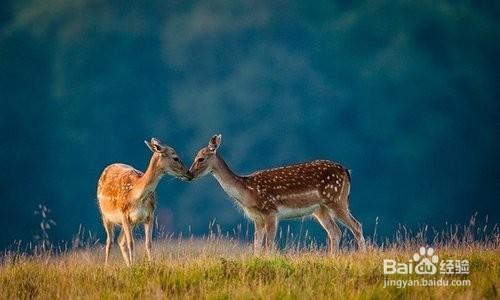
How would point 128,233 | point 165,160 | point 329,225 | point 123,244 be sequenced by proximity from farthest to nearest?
1. point 329,225
2. point 123,244
3. point 165,160
4. point 128,233

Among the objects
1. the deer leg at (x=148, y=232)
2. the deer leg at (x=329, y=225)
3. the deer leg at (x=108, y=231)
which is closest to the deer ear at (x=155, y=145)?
the deer leg at (x=148, y=232)

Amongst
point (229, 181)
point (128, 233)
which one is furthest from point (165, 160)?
point (229, 181)

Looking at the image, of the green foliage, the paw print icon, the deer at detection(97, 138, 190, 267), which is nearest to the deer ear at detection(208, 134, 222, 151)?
the deer at detection(97, 138, 190, 267)

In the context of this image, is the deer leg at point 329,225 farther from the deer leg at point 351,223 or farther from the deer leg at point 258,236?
the deer leg at point 258,236

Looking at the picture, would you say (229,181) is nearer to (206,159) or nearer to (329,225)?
(206,159)

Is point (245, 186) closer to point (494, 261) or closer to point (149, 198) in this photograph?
point (149, 198)

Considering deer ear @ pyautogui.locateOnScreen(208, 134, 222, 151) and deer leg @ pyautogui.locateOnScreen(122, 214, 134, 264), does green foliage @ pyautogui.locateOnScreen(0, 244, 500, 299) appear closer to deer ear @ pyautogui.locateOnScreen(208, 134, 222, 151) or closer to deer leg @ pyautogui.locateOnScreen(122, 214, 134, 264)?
deer leg @ pyautogui.locateOnScreen(122, 214, 134, 264)

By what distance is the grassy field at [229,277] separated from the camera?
8758mm

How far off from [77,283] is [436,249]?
17.0ft

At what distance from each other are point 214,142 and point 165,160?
1526 millimetres

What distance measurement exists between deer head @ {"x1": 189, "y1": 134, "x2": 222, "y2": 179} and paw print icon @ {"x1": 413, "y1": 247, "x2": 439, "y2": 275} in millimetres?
4457

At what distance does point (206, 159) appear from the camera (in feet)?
46.8

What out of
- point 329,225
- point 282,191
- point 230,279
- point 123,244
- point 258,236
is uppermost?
point 282,191

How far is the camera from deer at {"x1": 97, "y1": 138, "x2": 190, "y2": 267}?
12820 mm
